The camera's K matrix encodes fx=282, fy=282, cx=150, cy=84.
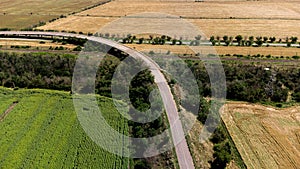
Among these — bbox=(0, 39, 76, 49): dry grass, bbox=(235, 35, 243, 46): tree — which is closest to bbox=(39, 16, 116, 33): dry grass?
bbox=(0, 39, 76, 49): dry grass

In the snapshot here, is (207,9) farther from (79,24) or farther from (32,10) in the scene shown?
(32,10)

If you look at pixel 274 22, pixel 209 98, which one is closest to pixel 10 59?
pixel 209 98

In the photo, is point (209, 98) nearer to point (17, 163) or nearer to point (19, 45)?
point (17, 163)

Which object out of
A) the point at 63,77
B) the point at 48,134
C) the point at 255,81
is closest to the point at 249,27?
the point at 255,81

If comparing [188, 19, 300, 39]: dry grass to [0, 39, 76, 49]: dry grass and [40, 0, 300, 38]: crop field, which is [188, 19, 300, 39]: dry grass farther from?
[0, 39, 76, 49]: dry grass

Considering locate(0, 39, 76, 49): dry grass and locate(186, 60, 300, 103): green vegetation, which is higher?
locate(0, 39, 76, 49): dry grass
